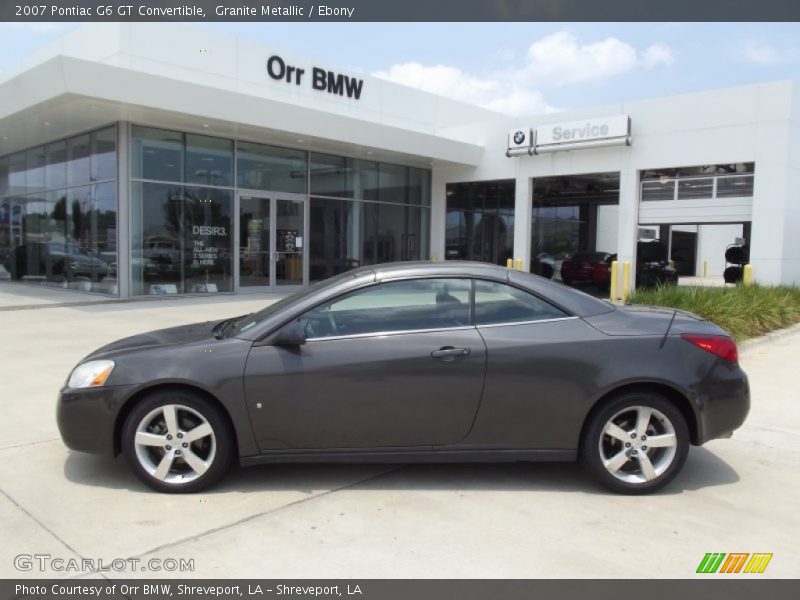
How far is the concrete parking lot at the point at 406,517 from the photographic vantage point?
10.3 feet

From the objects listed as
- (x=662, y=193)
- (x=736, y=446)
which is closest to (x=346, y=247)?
(x=662, y=193)

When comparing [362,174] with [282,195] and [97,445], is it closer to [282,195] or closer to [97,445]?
[282,195]

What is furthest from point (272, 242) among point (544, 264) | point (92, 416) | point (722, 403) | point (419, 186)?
point (722, 403)

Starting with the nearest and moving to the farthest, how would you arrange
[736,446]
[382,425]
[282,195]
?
[382,425] < [736,446] < [282,195]

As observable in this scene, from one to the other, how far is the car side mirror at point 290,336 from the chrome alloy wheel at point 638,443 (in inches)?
77.2

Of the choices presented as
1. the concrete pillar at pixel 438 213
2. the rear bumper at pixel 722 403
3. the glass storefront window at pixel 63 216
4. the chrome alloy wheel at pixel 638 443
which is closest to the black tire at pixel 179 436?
the chrome alloy wheel at pixel 638 443

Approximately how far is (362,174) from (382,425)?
17006 millimetres

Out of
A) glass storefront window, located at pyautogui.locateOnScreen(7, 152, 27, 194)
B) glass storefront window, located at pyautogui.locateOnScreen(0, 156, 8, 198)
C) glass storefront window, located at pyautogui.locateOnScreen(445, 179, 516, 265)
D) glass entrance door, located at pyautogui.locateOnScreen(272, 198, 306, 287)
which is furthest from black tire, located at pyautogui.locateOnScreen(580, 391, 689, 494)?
glass storefront window, located at pyautogui.locateOnScreen(0, 156, 8, 198)

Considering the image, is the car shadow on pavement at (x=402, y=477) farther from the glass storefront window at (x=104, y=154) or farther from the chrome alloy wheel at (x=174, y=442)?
the glass storefront window at (x=104, y=154)

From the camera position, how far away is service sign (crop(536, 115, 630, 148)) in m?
16.8

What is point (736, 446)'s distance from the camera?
5027 mm

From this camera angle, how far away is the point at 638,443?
155 inches

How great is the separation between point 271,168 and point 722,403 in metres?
15.4
